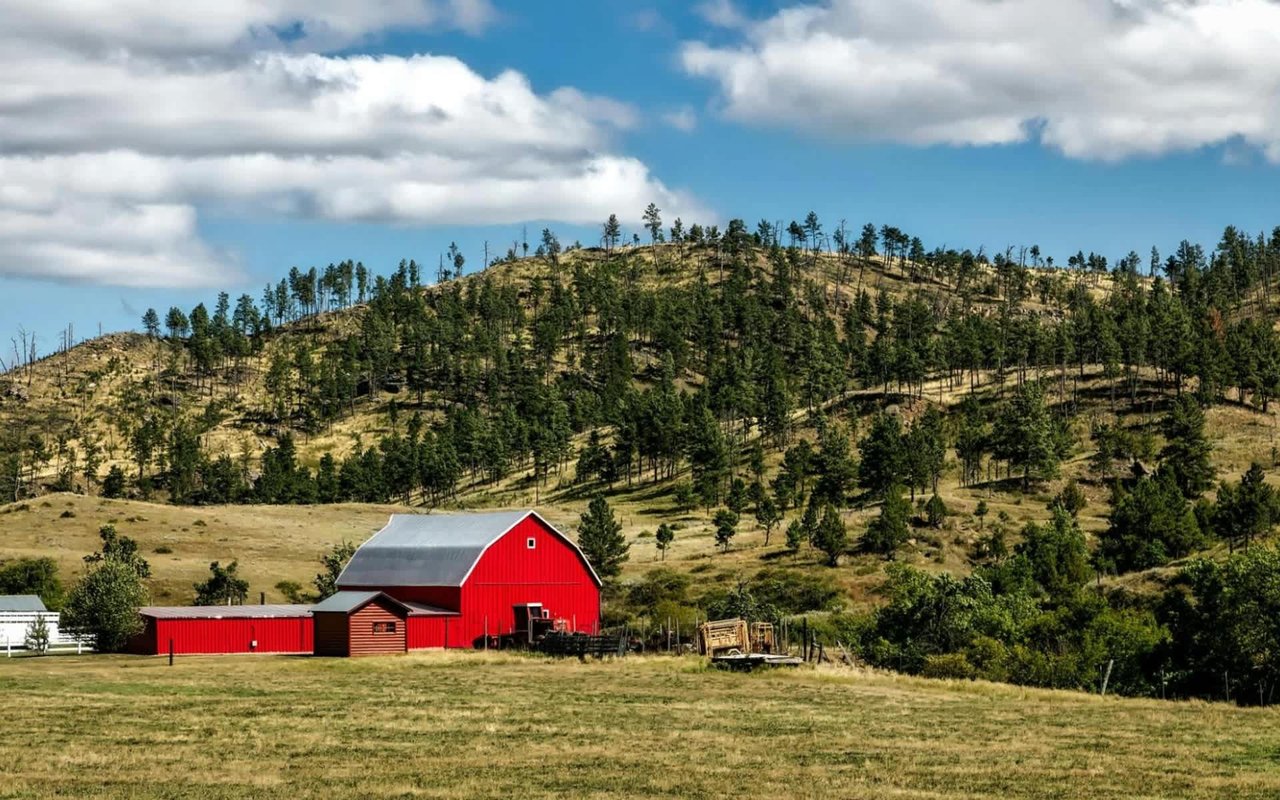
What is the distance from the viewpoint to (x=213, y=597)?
91.0 m

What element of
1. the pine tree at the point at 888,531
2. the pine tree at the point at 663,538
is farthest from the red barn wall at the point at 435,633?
the pine tree at the point at 888,531

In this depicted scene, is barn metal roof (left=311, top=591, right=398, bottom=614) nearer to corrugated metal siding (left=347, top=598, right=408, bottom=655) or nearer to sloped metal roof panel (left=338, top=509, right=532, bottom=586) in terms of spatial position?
corrugated metal siding (left=347, top=598, right=408, bottom=655)

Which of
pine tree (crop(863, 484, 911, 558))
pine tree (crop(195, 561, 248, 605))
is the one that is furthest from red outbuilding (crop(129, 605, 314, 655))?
pine tree (crop(863, 484, 911, 558))

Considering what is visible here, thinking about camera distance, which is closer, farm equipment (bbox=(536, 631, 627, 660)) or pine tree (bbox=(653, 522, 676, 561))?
farm equipment (bbox=(536, 631, 627, 660))

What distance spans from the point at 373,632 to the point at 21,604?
27496 mm

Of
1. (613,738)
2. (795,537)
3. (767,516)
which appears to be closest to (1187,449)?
(767,516)

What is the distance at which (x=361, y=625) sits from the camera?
2606 inches

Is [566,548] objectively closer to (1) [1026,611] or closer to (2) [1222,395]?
(1) [1026,611]

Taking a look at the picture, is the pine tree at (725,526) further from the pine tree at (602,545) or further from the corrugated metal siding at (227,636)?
the corrugated metal siding at (227,636)

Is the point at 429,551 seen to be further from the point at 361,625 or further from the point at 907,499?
the point at 907,499

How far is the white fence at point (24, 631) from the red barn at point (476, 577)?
15.1 m

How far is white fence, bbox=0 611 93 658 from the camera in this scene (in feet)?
248

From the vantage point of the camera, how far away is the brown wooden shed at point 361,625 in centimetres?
6581

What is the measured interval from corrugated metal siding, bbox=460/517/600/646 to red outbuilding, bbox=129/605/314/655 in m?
8.51
